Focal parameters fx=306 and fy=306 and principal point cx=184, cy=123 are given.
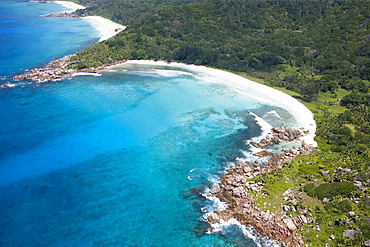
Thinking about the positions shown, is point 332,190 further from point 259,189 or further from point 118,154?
point 118,154

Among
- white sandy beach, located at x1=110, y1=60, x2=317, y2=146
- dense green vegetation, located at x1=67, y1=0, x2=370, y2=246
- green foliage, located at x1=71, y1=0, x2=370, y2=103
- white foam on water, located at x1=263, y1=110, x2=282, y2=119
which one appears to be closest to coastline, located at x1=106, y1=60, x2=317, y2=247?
white sandy beach, located at x1=110, y1=60, x2=317, y2=146

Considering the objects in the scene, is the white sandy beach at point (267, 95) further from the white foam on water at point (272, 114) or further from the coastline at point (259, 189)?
the white foam on water at point (272, 114)

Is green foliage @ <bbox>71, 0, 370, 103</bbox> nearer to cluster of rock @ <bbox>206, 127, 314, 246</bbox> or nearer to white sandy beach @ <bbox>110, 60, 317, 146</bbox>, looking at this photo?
white sandy beach @ <bbox>110, 60, 317, 146</bbox>

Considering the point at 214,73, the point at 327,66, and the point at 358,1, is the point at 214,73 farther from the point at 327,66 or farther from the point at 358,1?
the point at 358,1

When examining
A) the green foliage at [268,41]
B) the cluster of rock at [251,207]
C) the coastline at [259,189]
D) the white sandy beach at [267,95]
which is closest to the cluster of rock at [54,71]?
the green foliage at [268,41]

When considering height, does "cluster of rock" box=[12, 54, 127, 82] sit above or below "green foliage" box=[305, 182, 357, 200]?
below

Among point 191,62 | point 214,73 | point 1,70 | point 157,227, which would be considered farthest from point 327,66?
point 1,70

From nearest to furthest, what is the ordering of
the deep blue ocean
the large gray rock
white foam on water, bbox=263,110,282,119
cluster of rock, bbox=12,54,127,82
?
1. the large gray rock
2. the deep blue ocean
3. white foam on water, bbox=263,110,282,119
4. cluster of rock, bbox=12,54,127,82

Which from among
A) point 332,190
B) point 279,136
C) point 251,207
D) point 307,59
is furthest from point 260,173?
point 307,59
